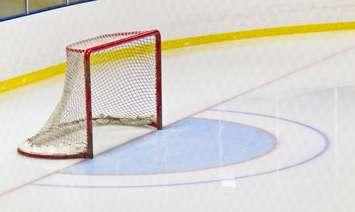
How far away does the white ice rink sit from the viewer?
626 centimetres

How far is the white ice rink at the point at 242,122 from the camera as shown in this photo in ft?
20.5

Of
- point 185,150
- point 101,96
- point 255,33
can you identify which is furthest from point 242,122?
point 255,33

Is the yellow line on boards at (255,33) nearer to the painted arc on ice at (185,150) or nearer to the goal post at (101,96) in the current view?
the goal post at (101,96)

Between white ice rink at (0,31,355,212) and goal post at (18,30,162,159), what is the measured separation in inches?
6.6

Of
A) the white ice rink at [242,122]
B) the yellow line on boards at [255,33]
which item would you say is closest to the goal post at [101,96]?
the white ice rink at [242,122]

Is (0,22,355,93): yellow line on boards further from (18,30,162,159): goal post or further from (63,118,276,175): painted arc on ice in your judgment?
(63,118,276,175): painted arc on ice

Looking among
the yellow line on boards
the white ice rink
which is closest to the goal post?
the white ice rink

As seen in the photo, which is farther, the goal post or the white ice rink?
the goal post

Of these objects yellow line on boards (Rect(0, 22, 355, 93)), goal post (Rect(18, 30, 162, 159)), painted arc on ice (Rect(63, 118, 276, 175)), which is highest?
yellow line on boards (Rect(0, 22, 355, 93))

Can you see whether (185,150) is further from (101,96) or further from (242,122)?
(101,96)

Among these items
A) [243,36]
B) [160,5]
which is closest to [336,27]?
[243,36]

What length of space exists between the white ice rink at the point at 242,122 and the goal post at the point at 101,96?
168mm

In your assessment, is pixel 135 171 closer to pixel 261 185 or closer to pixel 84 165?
pixel 84 165

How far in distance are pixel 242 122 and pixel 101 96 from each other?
1.41 metres
